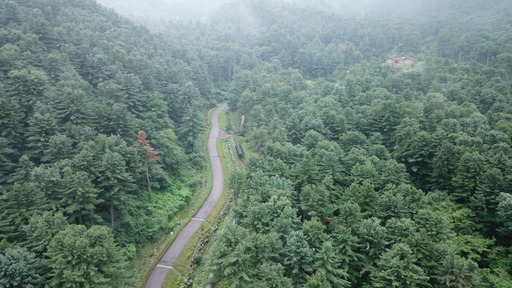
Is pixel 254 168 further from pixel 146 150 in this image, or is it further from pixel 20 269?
pixel 20 269

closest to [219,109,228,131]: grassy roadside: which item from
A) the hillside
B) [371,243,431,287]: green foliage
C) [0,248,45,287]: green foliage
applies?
the hillside

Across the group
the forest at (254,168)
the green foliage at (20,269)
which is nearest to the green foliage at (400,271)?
the forest at (254,168)

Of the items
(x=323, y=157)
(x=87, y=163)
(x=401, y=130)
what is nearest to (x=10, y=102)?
(x=87, y=163)

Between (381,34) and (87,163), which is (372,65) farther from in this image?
(87,163)

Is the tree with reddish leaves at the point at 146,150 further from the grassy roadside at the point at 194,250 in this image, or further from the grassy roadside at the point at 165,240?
the grassy roadside at the point at 194,250

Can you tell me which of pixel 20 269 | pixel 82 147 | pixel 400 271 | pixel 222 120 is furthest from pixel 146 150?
pixel 222 120

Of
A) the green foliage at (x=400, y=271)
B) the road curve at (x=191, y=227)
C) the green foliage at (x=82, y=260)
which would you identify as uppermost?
the green foliage at (x=82, y=260)
